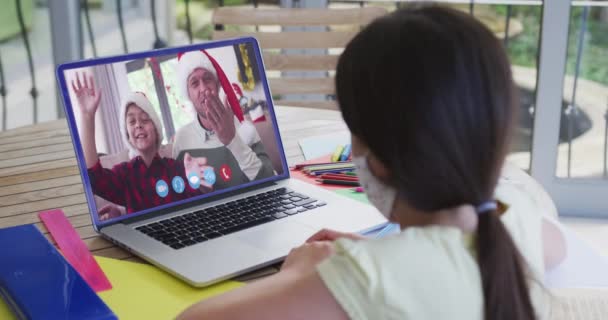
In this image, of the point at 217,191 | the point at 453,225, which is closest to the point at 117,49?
the point at 217,191

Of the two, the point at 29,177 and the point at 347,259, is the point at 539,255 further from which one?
the point at 29,177

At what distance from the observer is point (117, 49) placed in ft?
13.5

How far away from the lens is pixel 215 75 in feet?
4.41

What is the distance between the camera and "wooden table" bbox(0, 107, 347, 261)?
1272mm

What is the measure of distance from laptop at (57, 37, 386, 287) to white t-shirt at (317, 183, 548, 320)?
323 mm

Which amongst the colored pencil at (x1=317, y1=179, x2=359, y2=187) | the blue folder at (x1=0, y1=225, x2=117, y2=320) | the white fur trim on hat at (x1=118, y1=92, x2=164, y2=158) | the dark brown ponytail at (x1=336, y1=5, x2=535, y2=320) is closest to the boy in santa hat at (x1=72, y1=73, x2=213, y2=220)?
the white fur trim on hat at (x1=118, y1=92, x2=164, y2=158)

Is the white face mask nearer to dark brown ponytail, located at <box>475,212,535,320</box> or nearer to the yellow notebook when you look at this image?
dark brown ponytail, located at <box>475,212,535,320</box>

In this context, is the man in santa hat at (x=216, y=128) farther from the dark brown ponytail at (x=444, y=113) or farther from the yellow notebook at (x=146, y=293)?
the dark brown ponytail at (x=444, y=113)

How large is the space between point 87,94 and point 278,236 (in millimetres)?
387

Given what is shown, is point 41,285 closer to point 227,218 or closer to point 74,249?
point 74,249

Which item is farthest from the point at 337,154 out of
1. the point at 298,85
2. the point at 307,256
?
the point at 298,85

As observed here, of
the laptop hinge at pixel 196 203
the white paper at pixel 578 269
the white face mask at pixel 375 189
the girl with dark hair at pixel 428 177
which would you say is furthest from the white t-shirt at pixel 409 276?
the laptop hinge at pixel 196 203

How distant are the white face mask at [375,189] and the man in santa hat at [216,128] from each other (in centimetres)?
43

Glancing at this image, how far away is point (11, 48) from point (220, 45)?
8.50 feet
